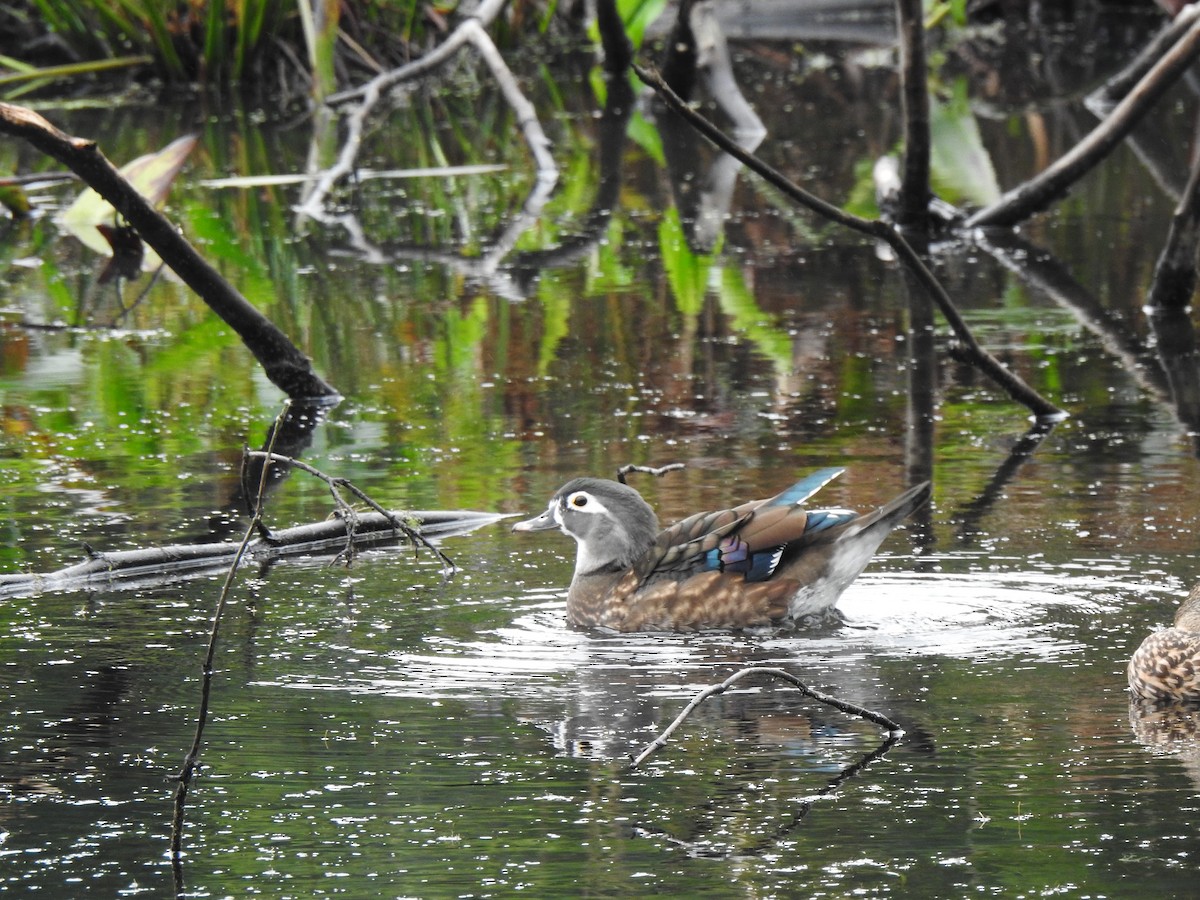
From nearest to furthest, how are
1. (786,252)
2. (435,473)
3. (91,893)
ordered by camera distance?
1. (91,893)
2. (435,473)
3. (786,252)

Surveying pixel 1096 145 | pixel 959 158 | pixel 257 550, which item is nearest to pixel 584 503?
pixel 257 550

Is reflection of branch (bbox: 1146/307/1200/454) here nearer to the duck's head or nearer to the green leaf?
the duck's head

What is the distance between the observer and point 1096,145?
11719 millimetres

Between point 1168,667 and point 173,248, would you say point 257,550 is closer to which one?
point 173,248

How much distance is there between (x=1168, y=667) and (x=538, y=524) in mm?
2266

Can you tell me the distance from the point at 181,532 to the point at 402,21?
13.9m

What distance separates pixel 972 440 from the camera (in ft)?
29.2

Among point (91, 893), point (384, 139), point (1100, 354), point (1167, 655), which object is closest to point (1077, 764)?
point (1167, 655)

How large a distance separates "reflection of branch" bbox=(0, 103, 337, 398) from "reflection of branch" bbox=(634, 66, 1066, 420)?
7.35 feet

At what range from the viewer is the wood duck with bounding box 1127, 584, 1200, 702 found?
217 inches

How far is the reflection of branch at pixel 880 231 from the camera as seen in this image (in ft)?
24.8

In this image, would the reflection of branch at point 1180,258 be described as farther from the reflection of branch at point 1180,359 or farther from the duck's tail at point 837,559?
the duck's tail at point 837,559

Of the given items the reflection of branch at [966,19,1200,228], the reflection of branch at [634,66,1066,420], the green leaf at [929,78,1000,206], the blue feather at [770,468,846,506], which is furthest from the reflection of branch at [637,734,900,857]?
the green leaf at [929,78,1000,206]

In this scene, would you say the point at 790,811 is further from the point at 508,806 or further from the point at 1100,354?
the point at 1100,354
